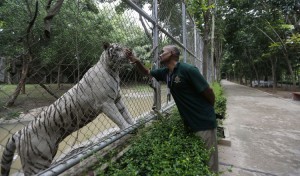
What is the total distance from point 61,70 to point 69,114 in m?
0.72

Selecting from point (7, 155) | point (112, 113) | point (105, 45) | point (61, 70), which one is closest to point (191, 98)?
point (112, 113)

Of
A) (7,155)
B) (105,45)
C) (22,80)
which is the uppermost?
(105,45)

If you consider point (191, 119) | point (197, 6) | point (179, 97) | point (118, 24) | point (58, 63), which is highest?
point (197, 6)

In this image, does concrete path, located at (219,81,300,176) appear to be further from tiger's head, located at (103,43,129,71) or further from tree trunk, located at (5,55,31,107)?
tree trunk, located at (5,55,31,107)

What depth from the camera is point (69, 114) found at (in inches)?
110

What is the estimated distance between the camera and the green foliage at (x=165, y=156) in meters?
1.96

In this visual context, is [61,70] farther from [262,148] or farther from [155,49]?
[262,148]

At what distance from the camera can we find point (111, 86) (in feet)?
10.1

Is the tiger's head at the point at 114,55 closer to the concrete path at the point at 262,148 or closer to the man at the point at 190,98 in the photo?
the man at the point at 190,98

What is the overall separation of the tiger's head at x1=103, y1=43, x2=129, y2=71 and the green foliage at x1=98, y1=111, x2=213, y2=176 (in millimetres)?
945

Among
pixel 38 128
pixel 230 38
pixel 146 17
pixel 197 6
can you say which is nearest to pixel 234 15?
pixel 230 38

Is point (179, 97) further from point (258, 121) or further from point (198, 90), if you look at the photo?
point (258, 121)

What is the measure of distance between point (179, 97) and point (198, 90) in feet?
1.06

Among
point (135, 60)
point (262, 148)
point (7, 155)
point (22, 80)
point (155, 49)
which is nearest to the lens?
point (22, 80)
